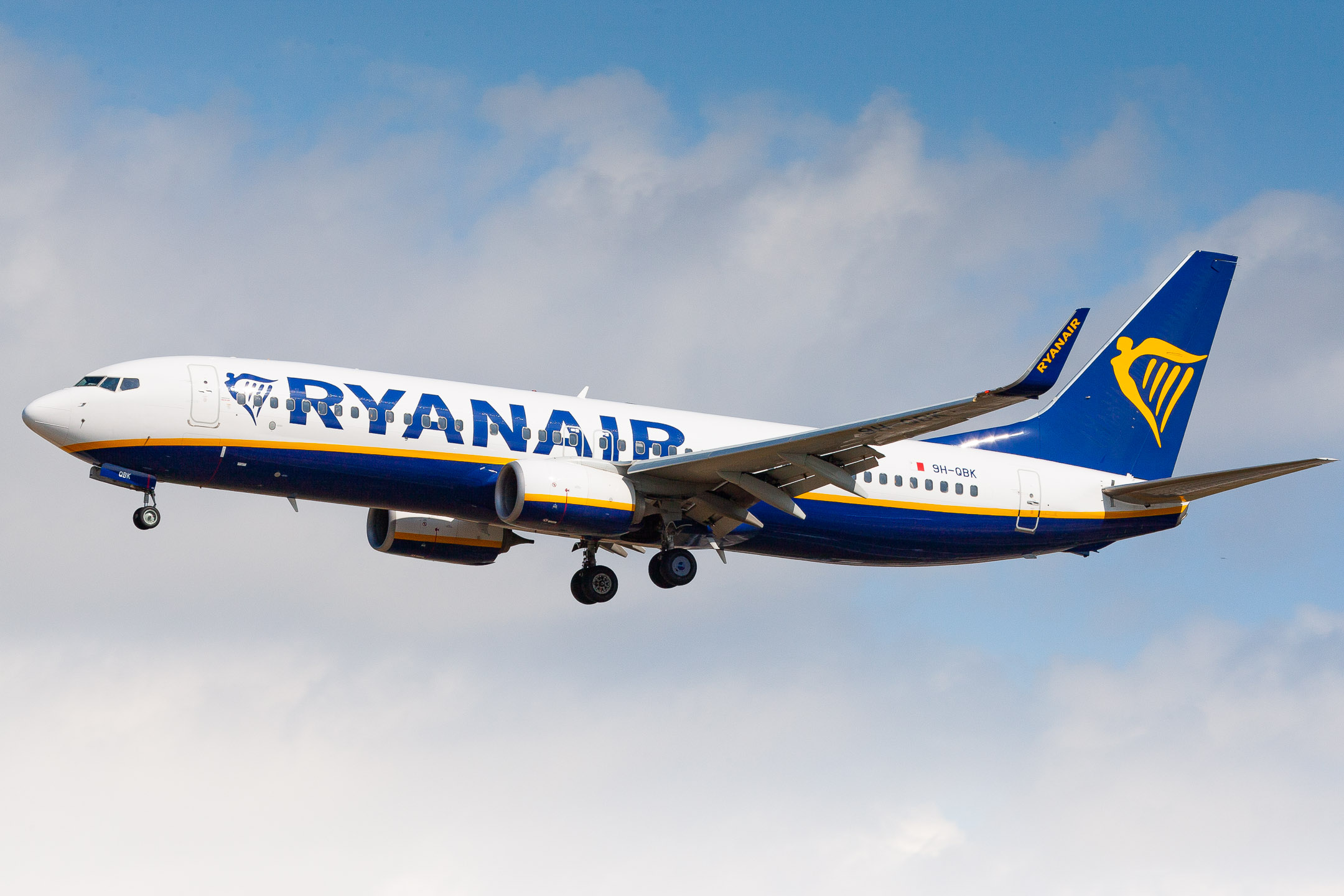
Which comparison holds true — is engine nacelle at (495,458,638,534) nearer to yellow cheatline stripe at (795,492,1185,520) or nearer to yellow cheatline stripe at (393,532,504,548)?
yellow cheatline stripe at (795,492,1185,520)

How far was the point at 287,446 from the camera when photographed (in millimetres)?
33062

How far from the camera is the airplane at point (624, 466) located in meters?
32.8

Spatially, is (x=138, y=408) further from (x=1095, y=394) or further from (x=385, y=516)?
(x=1095, y=394)

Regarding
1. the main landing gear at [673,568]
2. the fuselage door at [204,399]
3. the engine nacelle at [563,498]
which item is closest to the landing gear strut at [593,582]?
the main landing gear at [673,568]

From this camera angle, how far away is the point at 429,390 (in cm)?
3481

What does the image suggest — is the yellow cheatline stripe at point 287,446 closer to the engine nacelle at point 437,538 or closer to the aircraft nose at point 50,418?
the aircraft nose at point 50,418

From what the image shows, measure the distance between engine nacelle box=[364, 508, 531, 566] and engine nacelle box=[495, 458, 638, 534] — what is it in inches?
228

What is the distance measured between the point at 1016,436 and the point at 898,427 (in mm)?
12260

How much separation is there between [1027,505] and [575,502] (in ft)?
44.3

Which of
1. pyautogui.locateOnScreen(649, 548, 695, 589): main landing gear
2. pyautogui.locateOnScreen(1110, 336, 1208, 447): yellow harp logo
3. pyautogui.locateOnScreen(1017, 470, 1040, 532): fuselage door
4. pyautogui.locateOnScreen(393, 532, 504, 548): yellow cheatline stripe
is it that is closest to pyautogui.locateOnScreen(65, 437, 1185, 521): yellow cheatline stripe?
pyautogui.locateOnScreen(649, 548, 695, 589): main landing gear

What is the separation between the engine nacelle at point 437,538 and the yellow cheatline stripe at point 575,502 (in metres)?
6.04

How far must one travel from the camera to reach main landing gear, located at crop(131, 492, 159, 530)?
33000 millimetres

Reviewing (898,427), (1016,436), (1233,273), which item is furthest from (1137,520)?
(898,427)

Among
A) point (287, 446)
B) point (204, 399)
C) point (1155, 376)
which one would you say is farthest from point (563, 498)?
point (1155, 376)
